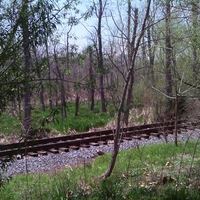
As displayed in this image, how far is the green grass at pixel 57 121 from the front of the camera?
514 centimetres

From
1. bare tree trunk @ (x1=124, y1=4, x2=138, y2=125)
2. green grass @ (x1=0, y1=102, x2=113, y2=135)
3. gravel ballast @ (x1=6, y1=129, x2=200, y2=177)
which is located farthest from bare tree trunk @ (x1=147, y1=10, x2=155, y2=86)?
gravel ballast @ (x1=6, y1=129, x2=200, y2=177)

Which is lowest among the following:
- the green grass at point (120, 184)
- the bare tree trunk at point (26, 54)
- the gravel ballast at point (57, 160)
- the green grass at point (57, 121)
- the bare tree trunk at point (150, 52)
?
the gravel ballast at point (57, 160)

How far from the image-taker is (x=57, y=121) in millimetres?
5355

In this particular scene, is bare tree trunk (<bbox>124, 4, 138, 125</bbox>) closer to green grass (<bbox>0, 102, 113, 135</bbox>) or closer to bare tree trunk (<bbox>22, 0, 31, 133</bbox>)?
green grass (<bbox>0, 102, 113, 135</bbox>)

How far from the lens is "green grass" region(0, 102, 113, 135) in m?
5.14

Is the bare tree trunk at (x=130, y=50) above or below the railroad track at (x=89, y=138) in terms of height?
above

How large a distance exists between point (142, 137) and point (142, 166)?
6.11 metres

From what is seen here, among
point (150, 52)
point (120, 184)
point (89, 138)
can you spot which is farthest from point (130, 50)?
point (89, 138)

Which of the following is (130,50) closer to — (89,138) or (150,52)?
(150,52)

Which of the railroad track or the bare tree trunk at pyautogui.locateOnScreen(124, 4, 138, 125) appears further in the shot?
the railroad track

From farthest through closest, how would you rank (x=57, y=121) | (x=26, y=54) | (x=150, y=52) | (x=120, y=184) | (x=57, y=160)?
1. (x=150, y=52)
2. (x=57, y=160)
3. (x=120, y=184)
4. (x=57, y=121)
5. (x=26, y=54)

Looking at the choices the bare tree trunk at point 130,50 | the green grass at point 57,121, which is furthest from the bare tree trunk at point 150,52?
the green grass at point 57,121

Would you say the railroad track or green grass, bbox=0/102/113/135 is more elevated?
green grass, bbox=0/102/113/135

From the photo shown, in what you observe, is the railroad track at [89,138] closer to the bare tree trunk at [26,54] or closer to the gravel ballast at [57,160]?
the gravel ballast at [57,160]
